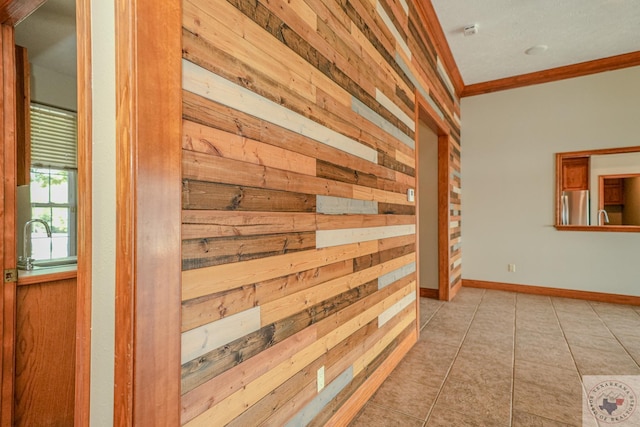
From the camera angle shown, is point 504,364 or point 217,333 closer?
point 217,333

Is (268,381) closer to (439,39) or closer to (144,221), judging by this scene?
(144,221)

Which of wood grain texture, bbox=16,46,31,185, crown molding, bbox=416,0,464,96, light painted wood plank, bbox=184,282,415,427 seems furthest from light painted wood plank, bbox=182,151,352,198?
crown molding, bbox=416,0,464,96

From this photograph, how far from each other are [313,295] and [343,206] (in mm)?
513

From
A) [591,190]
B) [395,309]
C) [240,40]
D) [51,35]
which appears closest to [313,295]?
[240,40]

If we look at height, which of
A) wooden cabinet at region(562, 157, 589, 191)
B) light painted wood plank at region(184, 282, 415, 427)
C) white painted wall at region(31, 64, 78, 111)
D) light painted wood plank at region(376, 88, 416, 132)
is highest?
white painted wall at region(31, 64, 78, 111)

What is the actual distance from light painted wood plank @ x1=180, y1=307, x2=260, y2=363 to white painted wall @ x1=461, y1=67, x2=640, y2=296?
480cm

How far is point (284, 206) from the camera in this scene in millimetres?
1316

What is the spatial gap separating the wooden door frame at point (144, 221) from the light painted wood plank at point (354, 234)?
806 mm

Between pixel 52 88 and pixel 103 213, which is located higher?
pixel 52 88

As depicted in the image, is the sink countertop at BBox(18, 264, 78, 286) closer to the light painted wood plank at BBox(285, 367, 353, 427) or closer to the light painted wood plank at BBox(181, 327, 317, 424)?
the light painted wood plank at BBox(181, 327, 317, 424)

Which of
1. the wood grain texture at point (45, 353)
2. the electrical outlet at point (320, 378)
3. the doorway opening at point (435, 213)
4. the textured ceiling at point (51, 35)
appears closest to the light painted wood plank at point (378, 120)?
the electrical outlet at point (320, 378)

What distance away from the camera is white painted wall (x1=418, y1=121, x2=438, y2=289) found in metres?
4.50

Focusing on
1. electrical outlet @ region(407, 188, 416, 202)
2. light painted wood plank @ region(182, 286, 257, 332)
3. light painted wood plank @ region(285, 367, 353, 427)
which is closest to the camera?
light painted wood plank @ region(182, 286, 257, 332)

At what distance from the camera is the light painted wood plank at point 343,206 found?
Answer: 5.14ft
